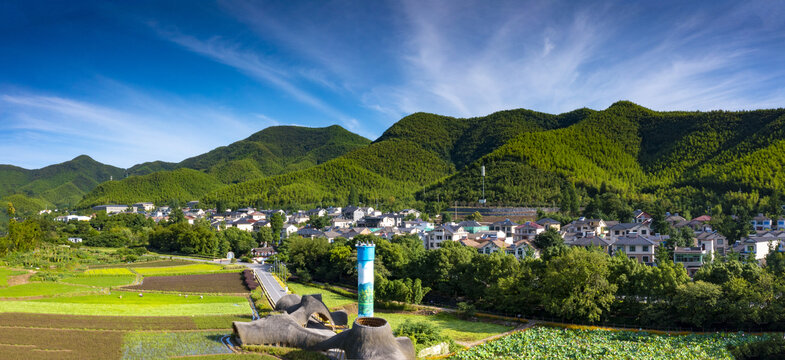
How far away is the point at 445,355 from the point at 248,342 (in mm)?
8604

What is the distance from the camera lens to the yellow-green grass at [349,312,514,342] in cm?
2369

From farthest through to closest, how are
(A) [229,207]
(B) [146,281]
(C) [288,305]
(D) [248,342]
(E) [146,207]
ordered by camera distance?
(E) [146,207] < (A) [229,207] < (B) [146,281] < (C) [288,305] < (D) [248,342]

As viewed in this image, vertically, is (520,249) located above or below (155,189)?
below

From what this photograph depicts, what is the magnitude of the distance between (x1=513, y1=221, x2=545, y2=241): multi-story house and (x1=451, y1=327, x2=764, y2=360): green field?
1288 inches

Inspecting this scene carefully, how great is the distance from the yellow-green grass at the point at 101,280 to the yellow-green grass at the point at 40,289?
1.61 m

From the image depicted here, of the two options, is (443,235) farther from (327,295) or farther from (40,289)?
(40,289)

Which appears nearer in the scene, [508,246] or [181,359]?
[181,359]

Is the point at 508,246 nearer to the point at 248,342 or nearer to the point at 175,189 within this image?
the point at 248,342

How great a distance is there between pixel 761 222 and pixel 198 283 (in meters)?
67.6

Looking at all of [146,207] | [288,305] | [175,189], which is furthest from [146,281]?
[175,189]

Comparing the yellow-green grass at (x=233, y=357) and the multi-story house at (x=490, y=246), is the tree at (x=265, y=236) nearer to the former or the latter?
the multi-story house at (x=490, y=246)

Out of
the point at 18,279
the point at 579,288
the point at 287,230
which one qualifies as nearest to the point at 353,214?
the point at 287,230

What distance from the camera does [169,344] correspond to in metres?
19.1

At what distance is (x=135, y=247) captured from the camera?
57.0m
